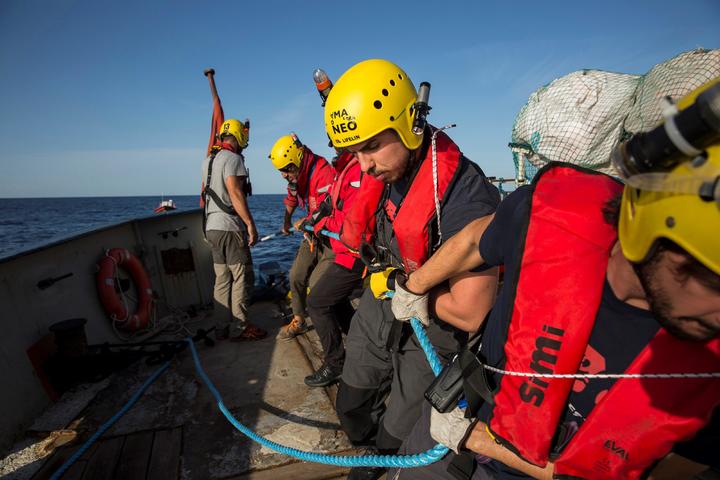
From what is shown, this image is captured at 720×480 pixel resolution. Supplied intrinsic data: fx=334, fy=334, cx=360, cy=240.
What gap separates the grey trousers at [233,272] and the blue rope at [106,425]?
1.12 metres

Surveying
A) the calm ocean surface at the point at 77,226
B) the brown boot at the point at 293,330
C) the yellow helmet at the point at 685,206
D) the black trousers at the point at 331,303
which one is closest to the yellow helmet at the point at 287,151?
the black trousers at the point at 331,303

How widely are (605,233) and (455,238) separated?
638 mm

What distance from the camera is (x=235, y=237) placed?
475cm

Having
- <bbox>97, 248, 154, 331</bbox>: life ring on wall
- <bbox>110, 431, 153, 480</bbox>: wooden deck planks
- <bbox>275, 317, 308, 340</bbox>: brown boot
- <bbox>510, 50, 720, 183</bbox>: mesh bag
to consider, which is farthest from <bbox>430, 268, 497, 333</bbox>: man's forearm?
<bbox>97, 248, 154, 331</bbox>: life ring on wall

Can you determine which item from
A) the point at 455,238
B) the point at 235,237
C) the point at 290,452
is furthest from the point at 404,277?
the point at 235,237

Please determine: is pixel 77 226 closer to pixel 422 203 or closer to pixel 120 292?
pixel 120 292

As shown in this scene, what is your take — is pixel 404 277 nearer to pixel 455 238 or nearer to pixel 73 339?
pixel 455 238

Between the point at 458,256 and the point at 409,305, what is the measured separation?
1.72 ft

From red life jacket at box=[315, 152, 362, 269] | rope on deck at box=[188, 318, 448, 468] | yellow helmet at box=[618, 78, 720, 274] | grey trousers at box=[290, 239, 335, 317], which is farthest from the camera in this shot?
grey trousers at box=[290, 239, 335, 317]

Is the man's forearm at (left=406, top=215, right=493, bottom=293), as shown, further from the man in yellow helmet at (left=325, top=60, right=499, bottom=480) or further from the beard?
the beard

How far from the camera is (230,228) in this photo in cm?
469

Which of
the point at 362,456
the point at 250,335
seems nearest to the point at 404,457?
the point at 362,456

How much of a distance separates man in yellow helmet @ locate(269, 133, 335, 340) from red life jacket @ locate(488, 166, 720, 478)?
3469 millimetres

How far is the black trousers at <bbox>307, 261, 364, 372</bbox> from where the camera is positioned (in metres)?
3.68
